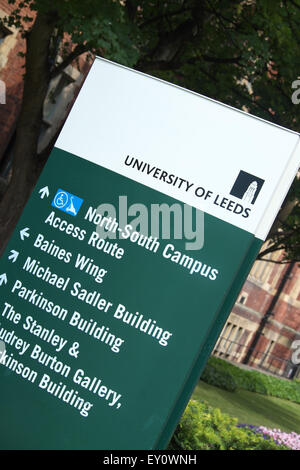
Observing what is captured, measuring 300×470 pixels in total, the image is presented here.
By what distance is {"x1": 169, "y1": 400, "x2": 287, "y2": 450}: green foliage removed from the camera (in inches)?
274

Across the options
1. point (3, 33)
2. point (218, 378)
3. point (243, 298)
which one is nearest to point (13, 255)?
point (3, 33)

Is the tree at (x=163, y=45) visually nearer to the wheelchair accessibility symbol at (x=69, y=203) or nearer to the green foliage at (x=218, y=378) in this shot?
the wheelchair accessibility symbol at (x=69, y=203)

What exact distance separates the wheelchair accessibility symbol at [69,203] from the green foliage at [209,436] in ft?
13.2

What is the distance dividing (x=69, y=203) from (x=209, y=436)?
431cm

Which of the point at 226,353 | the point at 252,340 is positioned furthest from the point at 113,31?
the point at 252,340

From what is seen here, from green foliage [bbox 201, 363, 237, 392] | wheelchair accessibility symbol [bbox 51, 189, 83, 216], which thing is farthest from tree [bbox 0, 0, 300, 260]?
green foliage [bbox 201, 363, 237, 392]

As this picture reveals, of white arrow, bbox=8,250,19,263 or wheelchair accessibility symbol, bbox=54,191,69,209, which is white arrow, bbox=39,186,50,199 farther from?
white arrow, bbox=8,250,19,263

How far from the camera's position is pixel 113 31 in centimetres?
980

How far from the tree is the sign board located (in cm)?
617

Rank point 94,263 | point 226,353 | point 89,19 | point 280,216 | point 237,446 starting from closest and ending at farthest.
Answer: point 94,263, point 237,446, point 89,19, point 280,216, point 226,353

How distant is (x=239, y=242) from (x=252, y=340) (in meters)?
35.2

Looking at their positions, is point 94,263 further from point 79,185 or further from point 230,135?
point 230,135

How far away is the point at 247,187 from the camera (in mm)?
3330

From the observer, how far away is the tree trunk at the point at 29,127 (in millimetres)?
10459
